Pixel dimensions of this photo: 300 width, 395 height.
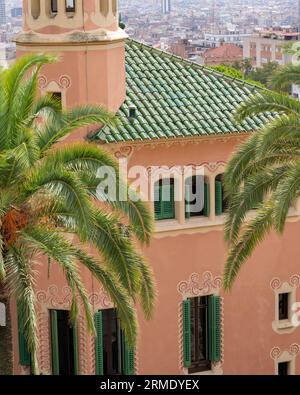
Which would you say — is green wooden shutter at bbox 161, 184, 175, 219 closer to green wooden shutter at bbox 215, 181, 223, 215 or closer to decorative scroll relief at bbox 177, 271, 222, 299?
green wooden shutter at bbox 215, 181, 223, 215

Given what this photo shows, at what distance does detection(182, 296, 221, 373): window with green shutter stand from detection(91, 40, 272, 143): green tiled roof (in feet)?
13.1

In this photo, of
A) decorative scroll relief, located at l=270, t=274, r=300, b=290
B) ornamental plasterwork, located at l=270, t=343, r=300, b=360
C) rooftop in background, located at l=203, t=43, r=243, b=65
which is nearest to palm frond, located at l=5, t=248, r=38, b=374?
decorative scroll relief, located at l=270, t=274, r=300, b=290

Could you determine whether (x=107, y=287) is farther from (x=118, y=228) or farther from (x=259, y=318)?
(x=259, y=318)

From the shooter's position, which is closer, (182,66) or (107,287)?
(107,287)

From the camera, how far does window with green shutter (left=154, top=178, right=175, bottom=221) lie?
2164cm

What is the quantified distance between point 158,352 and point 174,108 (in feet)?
18.1

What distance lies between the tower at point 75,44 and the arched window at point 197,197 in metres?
2.60

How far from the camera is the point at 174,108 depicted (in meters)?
21.7

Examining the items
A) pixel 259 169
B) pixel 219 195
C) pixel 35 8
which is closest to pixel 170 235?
pixel 219 195

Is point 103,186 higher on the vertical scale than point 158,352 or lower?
higher

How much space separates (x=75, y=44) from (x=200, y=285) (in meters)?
6.11

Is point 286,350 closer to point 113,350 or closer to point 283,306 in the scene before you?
point 283,306

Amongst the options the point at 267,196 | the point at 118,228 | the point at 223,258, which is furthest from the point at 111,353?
the point at 118,228

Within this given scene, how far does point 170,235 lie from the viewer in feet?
71.4
